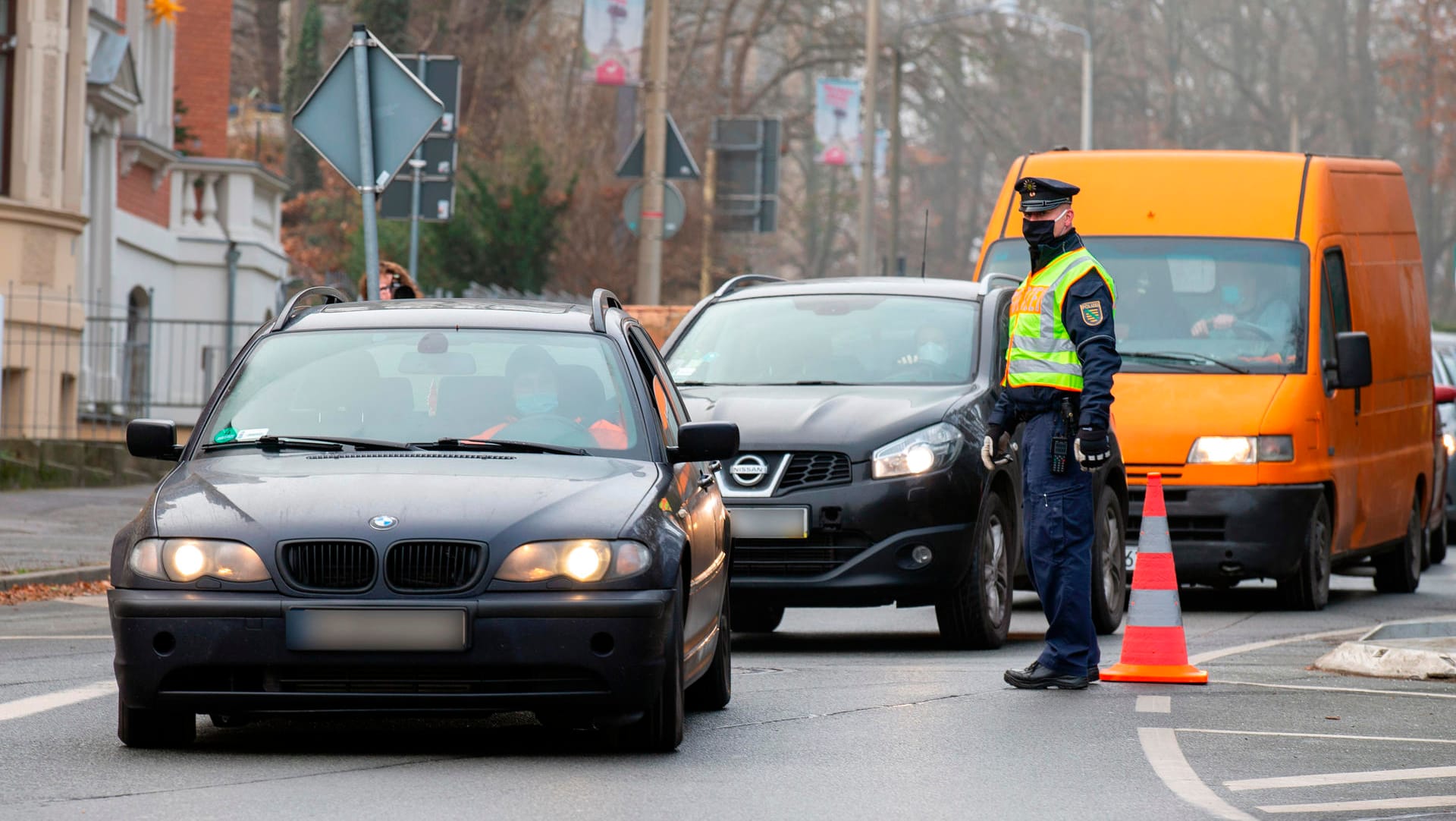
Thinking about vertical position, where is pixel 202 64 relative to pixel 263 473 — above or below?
above

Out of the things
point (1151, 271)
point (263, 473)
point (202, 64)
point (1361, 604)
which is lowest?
point (1361, 604)

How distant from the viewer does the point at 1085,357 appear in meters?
9.34

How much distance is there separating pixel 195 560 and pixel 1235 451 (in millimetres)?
7716

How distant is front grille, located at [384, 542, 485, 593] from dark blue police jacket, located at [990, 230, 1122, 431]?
Result: 3.01m

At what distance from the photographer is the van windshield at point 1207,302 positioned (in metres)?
13.9

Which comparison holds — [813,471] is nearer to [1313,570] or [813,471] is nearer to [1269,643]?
[1269,643]

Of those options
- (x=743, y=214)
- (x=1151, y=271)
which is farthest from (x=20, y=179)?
(x=1151, y=271)

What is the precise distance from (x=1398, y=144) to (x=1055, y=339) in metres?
71.2

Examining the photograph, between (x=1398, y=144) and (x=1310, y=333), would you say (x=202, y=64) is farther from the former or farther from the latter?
(x=1398, y=144)

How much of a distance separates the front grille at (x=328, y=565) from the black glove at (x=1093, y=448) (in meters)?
3.18

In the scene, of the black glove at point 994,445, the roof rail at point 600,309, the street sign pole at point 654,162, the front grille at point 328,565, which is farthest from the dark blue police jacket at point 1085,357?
the street sign pole at point 654,162

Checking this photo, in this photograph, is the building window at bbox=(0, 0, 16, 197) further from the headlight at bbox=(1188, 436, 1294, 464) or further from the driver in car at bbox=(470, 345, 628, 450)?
the driver in car at bbox=(470, 345, 628, 450)

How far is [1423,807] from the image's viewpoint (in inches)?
265

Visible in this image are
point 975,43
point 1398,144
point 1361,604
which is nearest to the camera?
point 1361,604
